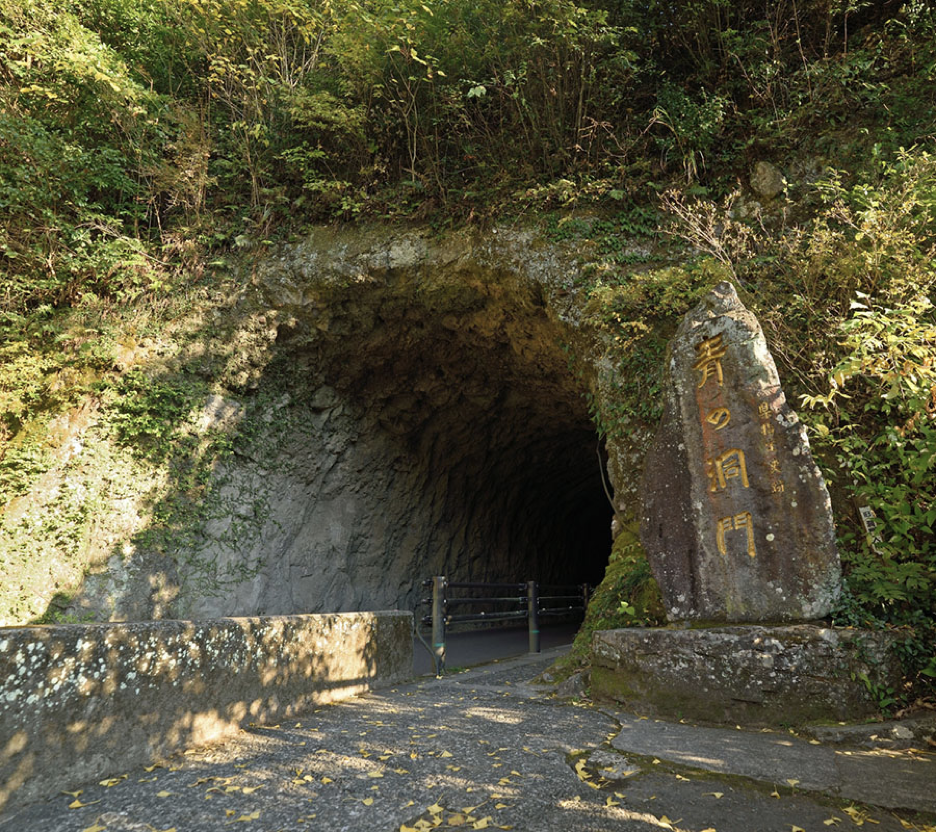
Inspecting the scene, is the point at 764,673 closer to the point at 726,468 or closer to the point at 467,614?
the point at 726,468

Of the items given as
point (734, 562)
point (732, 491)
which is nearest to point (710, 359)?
point (732, 491)

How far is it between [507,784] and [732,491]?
2.47 metres

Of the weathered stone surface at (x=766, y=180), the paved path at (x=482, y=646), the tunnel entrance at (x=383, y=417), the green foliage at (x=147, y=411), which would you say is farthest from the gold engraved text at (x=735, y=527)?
the green foliage at (x=147, y=411)

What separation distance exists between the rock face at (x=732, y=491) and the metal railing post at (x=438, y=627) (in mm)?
2565

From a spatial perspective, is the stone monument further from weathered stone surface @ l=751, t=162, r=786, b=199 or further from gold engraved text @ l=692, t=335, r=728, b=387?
weathered stone surface @ l=751, t=162, r=786, b=199

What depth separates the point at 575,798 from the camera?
2.27 meters

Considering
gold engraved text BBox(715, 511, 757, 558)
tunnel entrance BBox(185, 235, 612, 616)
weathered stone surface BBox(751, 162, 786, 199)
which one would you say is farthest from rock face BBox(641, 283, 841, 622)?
weathered stone surface BBox(751, 162, 786, 199)

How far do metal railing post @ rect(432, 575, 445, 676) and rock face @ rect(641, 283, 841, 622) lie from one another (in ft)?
8.41

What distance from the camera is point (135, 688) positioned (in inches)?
104

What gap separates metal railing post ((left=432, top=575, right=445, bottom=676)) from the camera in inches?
224

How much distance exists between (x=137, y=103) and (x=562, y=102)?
5739 mm

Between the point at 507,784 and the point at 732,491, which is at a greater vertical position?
the point at 732,491

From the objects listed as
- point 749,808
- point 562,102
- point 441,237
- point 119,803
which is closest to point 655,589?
point 749,808

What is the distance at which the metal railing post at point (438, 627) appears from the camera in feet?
18.6
